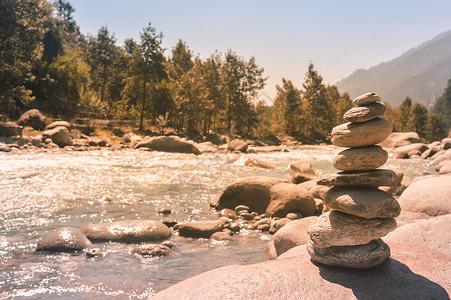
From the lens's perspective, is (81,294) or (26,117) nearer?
(81,294)

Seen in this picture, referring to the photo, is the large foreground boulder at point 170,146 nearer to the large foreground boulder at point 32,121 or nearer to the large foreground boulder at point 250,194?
the large foreground boulder at point 32,121

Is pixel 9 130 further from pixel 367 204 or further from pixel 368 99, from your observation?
pixel 367 204

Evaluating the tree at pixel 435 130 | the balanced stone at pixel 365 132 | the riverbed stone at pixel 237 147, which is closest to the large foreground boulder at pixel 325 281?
the balanced stone at pixel 365 132

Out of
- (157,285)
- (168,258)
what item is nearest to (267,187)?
(168,258)

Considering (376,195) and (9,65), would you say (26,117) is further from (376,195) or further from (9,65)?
(376,195)

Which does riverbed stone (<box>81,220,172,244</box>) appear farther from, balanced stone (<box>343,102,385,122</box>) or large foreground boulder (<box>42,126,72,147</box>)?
large foreground boulder (<box>42,126,72,147</box>)

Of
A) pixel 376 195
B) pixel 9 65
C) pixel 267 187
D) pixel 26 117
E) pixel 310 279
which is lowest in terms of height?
pixel 267 187

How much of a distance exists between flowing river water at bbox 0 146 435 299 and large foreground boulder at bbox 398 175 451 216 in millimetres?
4180

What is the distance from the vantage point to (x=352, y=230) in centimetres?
420

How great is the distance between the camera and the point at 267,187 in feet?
37.1

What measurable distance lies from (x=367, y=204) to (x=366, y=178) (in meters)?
0.43

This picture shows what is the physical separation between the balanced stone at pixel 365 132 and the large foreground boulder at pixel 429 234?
84.1 inches

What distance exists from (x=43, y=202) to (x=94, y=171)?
683cm

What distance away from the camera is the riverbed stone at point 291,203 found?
10.2 meters
